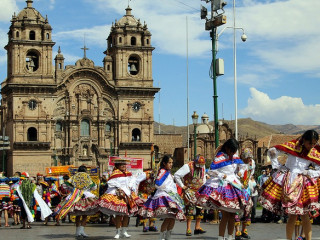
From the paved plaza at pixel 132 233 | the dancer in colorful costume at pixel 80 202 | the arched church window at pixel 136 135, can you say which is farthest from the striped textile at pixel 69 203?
the arched church window at pixel 136 135

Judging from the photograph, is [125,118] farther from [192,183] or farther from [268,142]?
[192,183]

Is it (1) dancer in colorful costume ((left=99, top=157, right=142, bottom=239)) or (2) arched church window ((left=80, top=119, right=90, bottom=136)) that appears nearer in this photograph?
(1) dancer in colorful costume ((left=99, top=157, right=142, bottom=239))

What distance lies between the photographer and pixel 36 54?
2343 inches

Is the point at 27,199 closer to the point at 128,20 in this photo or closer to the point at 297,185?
the point at 297,185

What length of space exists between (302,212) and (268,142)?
66.3 metres

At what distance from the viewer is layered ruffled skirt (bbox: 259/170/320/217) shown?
33.4 feet

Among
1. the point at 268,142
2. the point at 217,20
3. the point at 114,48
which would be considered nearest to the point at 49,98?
the point at 114,48

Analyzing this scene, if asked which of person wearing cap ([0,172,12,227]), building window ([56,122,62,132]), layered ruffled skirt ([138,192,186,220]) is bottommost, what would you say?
person wearing cap ([0,172,12,227])

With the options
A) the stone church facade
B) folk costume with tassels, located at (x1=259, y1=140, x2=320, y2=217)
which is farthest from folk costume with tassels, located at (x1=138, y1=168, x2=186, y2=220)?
the stone church facade

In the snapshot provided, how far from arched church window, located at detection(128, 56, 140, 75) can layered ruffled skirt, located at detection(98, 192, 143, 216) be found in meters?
49.2

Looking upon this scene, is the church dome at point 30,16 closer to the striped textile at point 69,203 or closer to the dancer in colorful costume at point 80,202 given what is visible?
the dancer in colorful costume at point 80,202

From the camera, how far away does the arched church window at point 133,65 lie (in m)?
62.8

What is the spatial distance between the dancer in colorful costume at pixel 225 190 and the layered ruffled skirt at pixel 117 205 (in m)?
2.64

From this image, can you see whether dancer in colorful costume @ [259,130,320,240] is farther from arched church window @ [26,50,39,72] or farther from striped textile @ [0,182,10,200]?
arched church window @ [26,50,39,72]
